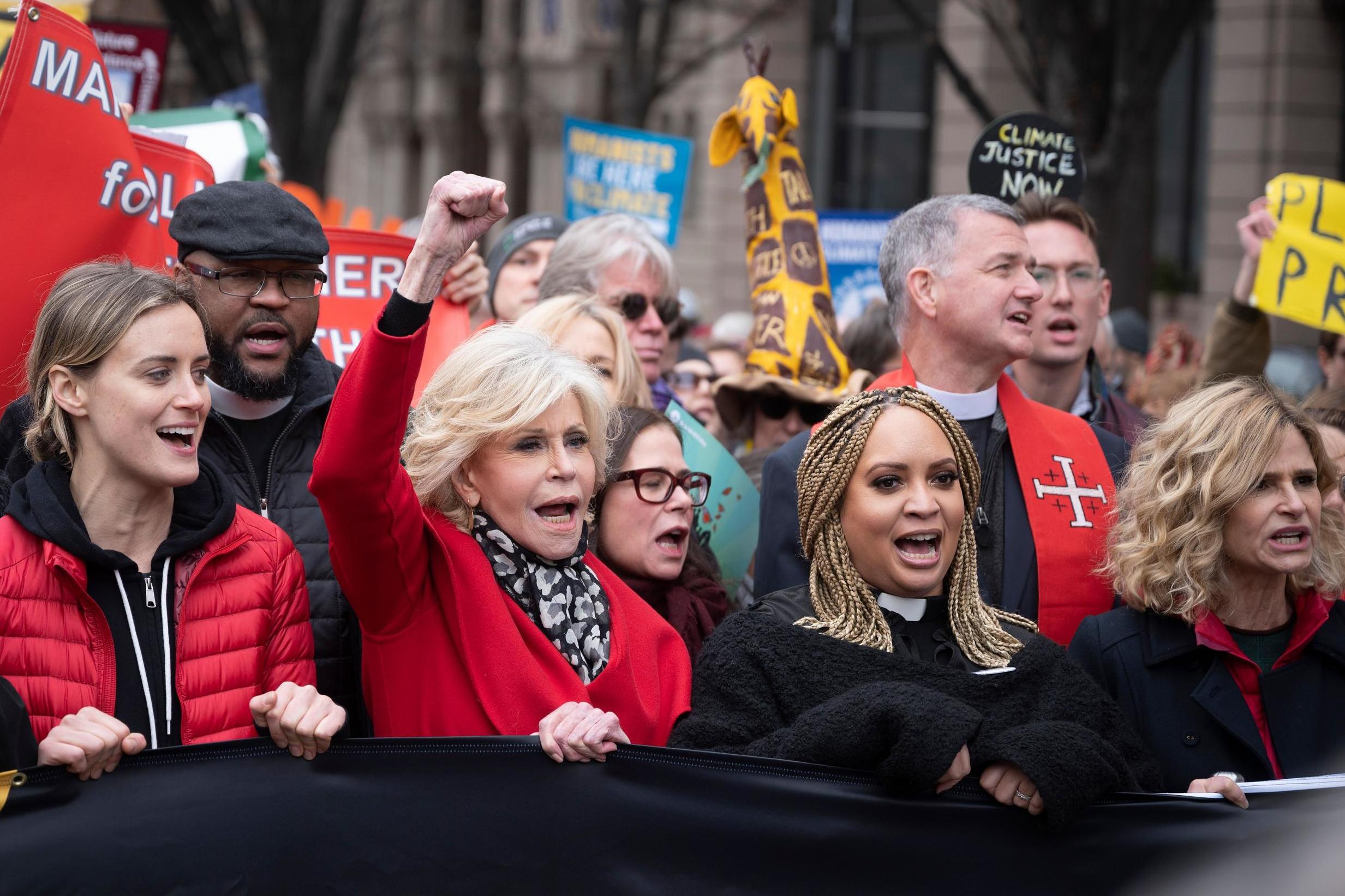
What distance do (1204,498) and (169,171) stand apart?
3.10m

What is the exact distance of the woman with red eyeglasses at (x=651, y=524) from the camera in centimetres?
380

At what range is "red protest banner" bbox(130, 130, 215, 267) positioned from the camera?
15.4 feet

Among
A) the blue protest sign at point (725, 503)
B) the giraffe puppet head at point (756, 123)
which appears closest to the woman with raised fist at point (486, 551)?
the blue protest sign at point (725, 503)

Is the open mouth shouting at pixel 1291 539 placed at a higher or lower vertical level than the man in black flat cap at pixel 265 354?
lower

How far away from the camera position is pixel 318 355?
3.90 metres

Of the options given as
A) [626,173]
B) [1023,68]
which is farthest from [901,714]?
[1023,68]

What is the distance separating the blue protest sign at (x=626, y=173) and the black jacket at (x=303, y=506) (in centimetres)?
505

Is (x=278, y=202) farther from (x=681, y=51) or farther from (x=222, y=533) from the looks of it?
(x=681, y=51)

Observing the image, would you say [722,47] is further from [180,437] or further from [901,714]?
[901,714]

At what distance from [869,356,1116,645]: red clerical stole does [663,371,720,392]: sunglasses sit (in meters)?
2.41

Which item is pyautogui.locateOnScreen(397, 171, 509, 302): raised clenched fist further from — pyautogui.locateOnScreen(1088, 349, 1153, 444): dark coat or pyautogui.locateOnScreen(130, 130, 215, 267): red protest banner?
pyautogui.locateOnScreen(1088, 349, 1153, 444): dark coat

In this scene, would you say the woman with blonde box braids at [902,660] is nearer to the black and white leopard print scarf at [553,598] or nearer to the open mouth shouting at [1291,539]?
the black and white leopard print scarf at [553,598]

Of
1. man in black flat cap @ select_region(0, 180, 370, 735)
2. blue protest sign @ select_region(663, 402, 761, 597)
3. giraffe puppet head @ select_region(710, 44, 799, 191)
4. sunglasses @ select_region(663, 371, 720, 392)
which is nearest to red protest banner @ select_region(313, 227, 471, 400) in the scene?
blue protest sign @ select_region(663, 402, 761, 597)

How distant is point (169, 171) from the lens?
473 cm
